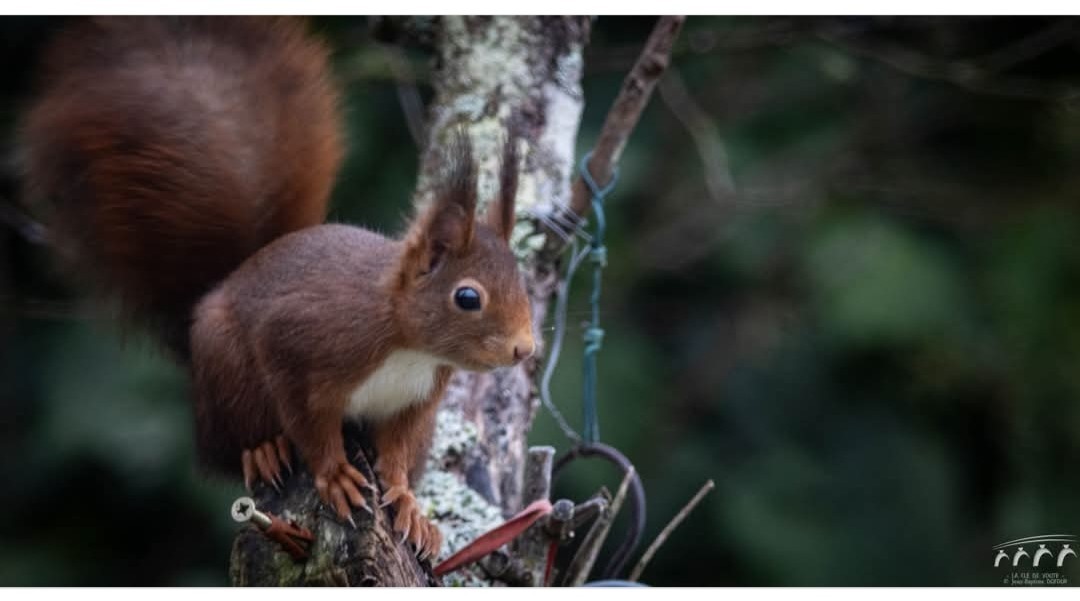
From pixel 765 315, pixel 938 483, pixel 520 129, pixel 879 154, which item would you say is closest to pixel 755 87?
pixel 879 154

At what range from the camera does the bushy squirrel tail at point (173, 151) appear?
1.68m

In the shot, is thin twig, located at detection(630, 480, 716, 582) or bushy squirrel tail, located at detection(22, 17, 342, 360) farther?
bushy squirrel tail, located at detection(22, 17, 342, 360)

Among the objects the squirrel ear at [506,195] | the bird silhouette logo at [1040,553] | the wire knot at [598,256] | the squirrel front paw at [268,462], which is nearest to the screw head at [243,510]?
the squirrel front paw at [268,462]

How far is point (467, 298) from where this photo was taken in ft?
5.07

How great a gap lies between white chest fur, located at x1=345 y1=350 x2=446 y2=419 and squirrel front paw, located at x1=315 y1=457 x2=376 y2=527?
0.30ft

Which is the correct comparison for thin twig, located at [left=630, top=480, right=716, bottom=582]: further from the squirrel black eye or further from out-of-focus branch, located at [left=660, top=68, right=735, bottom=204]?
out-of-focus branch, located at [left=660, top=68, right=735, bottom=204]

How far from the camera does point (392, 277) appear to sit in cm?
159

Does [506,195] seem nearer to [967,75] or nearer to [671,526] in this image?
[671,526]

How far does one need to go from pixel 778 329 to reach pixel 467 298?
86.1 inches

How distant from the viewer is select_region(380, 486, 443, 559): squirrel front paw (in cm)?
162

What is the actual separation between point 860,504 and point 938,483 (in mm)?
225

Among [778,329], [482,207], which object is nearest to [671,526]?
[482,207]

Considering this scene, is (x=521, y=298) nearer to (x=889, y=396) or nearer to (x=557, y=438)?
(x=557, y=438)

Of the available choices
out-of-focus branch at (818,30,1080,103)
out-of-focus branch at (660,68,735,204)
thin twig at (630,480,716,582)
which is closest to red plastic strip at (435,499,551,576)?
thin twig at (630,480,716,582)
